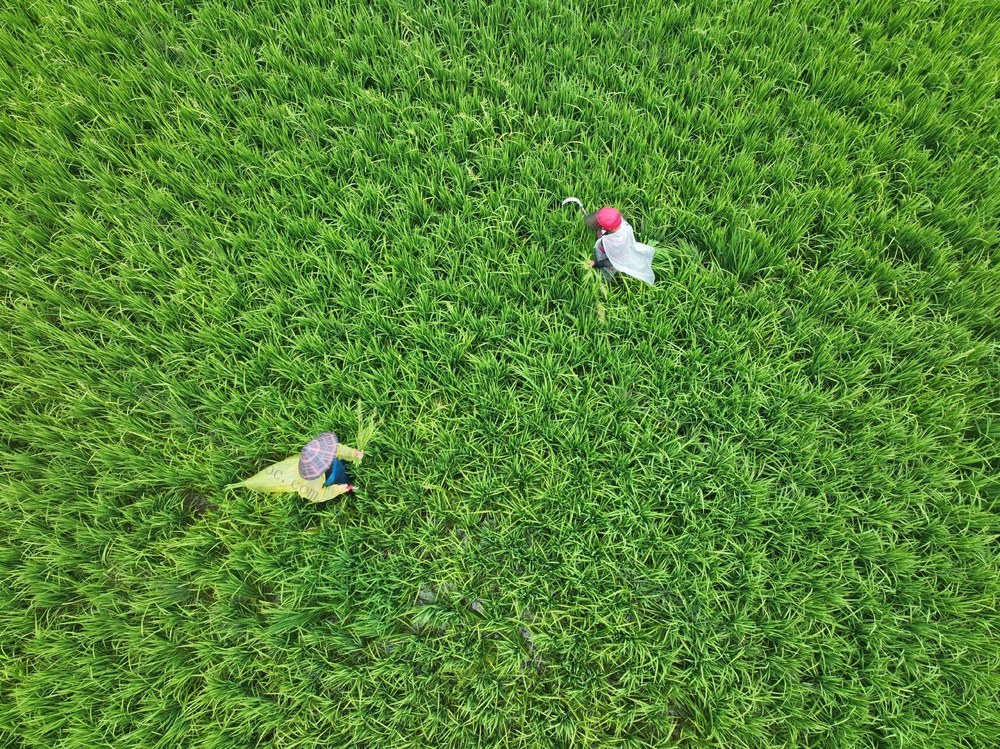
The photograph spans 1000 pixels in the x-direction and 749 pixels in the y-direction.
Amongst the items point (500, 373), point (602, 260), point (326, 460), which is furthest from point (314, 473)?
point (602, 260)

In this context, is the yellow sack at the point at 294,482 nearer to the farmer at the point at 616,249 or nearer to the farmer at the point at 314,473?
the farmer at the point at 314,473

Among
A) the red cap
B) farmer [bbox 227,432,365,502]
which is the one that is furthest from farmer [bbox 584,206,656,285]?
farmer [bbox 227,432,365,502]

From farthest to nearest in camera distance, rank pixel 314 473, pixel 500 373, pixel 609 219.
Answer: pixel 500 373 → pixel 609 219 → pixel 314 473

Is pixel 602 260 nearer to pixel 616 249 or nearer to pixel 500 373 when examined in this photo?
pixel 616 249

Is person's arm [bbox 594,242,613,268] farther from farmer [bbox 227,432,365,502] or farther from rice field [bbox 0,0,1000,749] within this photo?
farmer [bbox 227,432,365,502]

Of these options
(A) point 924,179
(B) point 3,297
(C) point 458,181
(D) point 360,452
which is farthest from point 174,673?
(A) point 924,179

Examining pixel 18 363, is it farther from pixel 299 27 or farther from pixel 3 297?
pixel 299 27

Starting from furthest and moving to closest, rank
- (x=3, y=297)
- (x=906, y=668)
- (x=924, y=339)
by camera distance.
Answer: (x=3, y=297) → (x=924, y=339) → (x=906, y=668)
